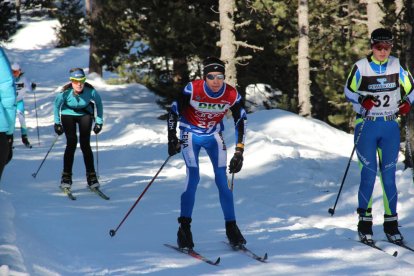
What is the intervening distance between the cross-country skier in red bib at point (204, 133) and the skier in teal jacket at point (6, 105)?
2.07m

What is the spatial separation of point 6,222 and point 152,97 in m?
20.5

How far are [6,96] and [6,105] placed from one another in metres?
0.09

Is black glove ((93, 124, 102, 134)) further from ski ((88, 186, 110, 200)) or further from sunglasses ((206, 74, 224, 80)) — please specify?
sunglasses ((206, 74, 224, 80))

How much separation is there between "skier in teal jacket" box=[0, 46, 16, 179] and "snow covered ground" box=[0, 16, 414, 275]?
3.16 feet

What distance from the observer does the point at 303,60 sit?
69.6ft

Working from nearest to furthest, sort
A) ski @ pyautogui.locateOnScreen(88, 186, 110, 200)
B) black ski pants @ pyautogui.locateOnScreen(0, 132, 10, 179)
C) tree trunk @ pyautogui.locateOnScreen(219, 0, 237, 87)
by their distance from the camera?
black ski pants @ pyautogui.locateOnScreen(0, 132, 10, 179)
ski @ pyautogui.locateOnScreen(88, 186, 110, 200)
tree trunk @ pyautogui.locateOnScreen(219, 0, 237, 87)

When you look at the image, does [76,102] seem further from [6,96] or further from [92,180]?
[6,96]

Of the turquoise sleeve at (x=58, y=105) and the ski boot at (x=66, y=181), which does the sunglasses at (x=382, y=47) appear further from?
the ski boot at (x=66, y=181)

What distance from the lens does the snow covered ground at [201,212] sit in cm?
642

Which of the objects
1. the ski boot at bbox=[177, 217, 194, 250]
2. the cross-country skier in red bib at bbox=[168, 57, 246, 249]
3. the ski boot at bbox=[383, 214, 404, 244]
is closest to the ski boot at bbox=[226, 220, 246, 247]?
the cross-country skier in red bib at bbox=[168, 57, 246, 249]

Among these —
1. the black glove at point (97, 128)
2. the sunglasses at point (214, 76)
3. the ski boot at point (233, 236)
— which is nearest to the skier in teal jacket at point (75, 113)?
the black glove at point (97, 128)

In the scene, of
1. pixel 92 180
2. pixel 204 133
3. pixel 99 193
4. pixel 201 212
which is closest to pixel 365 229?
pixel 204 133

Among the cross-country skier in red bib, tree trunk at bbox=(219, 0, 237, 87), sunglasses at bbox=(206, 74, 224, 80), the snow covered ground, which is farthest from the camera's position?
tree trunk at bbox=(219, 0, 237, 87)

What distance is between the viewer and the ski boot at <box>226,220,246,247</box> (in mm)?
7039
